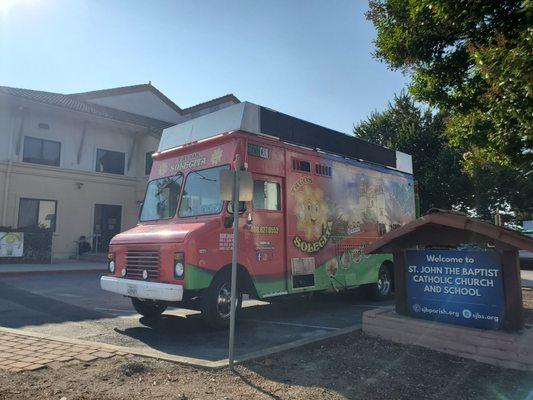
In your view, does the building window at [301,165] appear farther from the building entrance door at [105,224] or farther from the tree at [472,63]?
the building entrance door at [105,224]

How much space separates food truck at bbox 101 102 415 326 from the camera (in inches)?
273

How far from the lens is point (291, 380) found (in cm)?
468

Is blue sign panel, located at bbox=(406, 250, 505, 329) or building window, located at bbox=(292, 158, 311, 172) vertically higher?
building window, located at bbox=(292, 158, 311, 172)

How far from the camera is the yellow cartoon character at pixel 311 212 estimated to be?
28.0 ft

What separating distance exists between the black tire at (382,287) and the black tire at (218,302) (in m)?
4.70

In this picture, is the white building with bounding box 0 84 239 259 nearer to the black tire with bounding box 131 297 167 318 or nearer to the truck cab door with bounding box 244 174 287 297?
the black tire with bounding box 131 297 167 318

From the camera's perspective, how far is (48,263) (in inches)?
756

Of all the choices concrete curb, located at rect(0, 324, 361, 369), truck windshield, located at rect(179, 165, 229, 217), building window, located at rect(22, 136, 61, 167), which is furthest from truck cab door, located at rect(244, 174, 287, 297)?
building window, located at rect(22, 136, 61, 167)

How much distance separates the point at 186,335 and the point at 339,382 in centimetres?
312

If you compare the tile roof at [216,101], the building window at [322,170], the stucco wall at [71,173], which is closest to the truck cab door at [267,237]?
the building window at [322,170]

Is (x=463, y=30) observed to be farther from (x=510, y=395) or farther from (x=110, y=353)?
(x=110, y=353)

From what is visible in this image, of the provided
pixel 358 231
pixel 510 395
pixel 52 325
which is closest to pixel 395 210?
pixel 358 231

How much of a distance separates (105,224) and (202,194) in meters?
18.0

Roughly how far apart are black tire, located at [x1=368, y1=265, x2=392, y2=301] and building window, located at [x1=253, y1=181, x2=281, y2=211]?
3978mm
